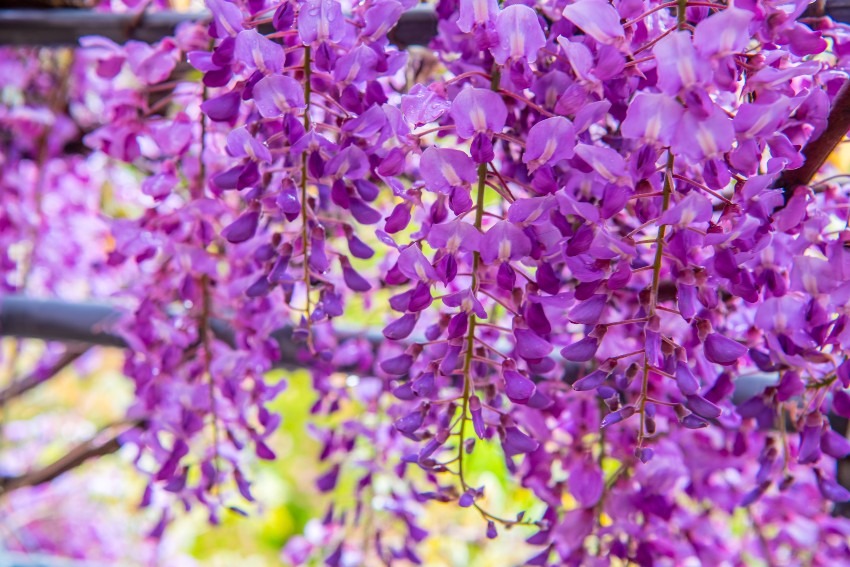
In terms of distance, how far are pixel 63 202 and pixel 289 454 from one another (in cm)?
141

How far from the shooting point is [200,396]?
76 centimetres

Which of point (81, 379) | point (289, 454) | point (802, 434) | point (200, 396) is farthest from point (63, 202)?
point (802, 434)

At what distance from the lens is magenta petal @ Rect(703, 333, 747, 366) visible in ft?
1.62

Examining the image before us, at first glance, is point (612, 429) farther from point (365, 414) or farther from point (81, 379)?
point (81, 379)

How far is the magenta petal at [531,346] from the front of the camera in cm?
52

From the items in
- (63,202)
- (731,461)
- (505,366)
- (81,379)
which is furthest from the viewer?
(81,379)

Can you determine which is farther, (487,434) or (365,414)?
(365,414)

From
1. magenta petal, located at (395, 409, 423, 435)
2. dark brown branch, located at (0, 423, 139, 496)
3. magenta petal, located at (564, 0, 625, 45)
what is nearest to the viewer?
magenta petal, located at (564, 0, 625, 45)

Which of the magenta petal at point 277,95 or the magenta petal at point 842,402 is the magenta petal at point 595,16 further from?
the magenta petal at point 842,402

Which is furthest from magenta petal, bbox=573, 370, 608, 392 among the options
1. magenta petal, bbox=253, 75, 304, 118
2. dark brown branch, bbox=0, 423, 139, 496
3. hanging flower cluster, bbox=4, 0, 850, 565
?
dark brown branch, bbox=0, 423, 139, 496

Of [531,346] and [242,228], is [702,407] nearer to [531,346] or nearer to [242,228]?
[531,346]

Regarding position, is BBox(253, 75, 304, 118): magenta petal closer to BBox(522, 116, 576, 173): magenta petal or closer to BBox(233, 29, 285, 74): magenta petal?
BBox(233, 29, 285, 74): magenta petal

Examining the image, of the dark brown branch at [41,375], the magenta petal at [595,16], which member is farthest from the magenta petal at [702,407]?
the dark brown branch at [41,375]

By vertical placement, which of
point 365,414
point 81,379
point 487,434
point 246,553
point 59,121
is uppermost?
point 487,434
